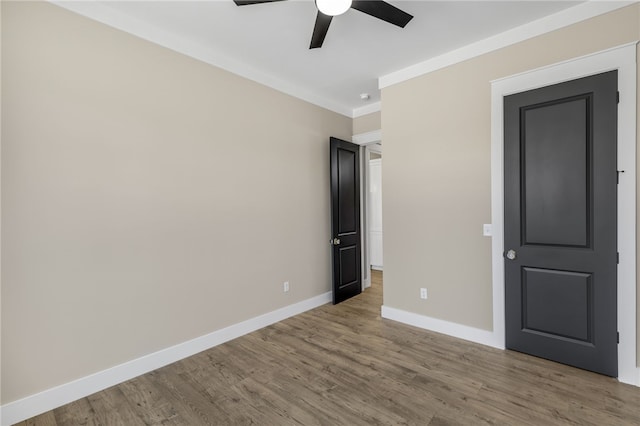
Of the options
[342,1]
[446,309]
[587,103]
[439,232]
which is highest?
[342,1]

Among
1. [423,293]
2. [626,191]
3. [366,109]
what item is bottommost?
[423,293]

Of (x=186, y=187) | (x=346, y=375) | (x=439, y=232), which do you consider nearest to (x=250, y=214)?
(x=186, y=187)

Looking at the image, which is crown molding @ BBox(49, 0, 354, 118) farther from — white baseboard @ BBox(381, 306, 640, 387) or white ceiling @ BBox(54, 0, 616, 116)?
white baseboard @ BBox(381, 306, 640, 387)

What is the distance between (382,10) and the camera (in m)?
1.95

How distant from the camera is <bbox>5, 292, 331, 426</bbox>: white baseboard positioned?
1.90m

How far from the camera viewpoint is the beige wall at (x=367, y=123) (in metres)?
4.38

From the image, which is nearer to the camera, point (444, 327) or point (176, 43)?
point (176, 43)

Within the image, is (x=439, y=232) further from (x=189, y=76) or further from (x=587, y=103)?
(x=189, y=76)

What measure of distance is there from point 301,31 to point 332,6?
849mm

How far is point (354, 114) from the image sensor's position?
464 centimetres

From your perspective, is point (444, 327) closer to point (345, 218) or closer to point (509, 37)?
point (345, 218)

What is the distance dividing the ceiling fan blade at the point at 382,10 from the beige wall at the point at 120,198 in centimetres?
171

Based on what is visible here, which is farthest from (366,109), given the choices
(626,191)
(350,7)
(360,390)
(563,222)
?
(360,390)

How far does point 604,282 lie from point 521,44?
2128 millimetres
